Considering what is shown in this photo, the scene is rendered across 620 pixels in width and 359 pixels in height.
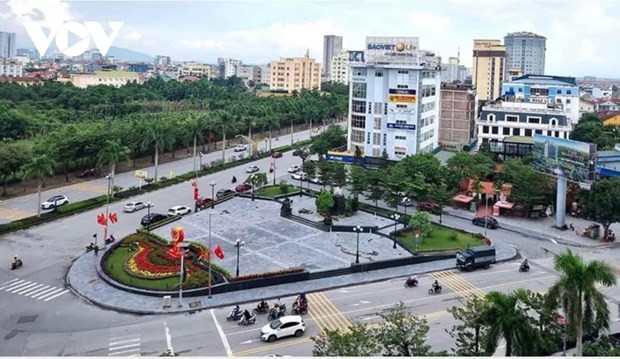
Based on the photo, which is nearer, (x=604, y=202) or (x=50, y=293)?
(x=50, y=293)

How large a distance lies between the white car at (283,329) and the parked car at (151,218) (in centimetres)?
1312

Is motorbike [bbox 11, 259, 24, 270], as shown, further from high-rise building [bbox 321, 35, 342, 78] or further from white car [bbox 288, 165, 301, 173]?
high-rise building [bbox 321, 35, 342, 78]

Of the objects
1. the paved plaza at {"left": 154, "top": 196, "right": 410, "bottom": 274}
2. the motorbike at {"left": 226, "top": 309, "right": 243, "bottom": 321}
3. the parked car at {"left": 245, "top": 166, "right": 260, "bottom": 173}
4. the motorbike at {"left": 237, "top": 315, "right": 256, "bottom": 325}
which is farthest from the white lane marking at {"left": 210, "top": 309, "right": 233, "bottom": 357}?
the parked car at {"left": 245, "top": 166, "right": 260, "bottom": 173}

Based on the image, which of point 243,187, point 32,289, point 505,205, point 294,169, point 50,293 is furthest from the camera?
point 294,169

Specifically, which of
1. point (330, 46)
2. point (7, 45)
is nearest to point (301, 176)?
point (330, 46)

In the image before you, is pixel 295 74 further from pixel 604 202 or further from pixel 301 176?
pixel 604 202

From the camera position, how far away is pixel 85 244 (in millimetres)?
25828

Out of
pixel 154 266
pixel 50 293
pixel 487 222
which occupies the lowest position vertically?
pixel 50 293

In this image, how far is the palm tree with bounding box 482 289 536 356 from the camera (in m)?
11.4

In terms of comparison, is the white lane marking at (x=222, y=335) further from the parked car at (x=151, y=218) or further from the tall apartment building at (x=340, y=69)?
the tall apartment building at (x=340, y=69)

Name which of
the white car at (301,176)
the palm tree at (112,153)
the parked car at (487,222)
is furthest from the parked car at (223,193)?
the parked car at (487,222)

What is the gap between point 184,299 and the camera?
1994 cm

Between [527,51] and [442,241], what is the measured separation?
10946 cm

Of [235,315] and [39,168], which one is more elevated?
[39,168]
